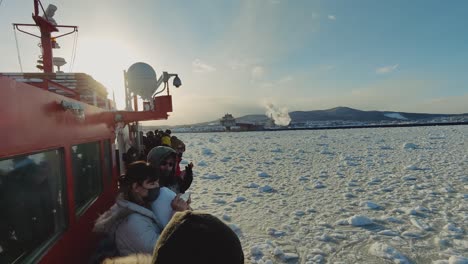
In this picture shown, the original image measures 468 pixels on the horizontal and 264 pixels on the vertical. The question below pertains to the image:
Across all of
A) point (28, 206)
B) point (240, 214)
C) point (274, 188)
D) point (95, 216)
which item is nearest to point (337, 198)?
point (274, 188)

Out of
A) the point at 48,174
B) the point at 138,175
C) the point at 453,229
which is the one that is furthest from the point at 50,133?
the point at 453,229

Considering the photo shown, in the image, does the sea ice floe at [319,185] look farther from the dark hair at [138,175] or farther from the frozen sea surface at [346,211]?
the dark hair at [138,175]

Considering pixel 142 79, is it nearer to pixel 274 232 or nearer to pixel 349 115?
pixel 274 232

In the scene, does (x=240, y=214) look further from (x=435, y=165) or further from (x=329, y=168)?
(x=435, y=165)

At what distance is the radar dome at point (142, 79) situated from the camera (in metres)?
6.53

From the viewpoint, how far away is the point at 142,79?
654cm

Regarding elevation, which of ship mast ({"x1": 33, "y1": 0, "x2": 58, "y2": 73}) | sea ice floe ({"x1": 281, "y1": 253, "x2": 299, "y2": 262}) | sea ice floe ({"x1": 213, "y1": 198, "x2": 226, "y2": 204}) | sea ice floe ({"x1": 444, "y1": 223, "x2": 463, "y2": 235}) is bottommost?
sea ice floe ({"x1": 281, "y1": 253, "x2": 299, "y2": 262})

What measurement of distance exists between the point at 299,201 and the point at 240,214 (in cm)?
162

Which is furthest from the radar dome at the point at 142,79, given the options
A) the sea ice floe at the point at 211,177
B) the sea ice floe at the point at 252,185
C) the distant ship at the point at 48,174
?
the sea ice floe at the point at 211,177

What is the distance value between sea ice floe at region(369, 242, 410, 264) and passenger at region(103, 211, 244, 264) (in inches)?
153

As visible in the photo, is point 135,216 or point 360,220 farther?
point 360,220

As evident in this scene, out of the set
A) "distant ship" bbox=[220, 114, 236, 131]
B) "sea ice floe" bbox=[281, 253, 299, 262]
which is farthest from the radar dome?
"distant ship" bbox=[220, 114, 236, 131]

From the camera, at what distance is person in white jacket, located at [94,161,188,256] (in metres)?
2.00

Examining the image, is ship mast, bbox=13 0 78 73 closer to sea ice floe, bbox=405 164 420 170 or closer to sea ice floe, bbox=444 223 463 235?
sea ice floe, bbox=444 223 463 235
